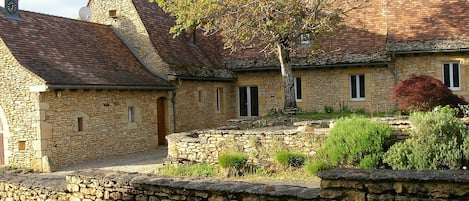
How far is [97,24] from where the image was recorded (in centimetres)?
2169

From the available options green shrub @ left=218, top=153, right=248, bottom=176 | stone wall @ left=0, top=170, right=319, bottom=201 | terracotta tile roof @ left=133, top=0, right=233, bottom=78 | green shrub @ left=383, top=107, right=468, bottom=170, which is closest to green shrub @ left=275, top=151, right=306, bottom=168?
green shrub @ left=218, top=153, right=248, bottom=176

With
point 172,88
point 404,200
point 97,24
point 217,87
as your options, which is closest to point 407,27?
point 217,87

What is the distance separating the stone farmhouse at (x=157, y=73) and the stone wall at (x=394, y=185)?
465 inches

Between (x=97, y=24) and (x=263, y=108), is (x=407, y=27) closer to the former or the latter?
(x=263, y=108)

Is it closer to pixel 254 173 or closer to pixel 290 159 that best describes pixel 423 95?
pixel 290 159

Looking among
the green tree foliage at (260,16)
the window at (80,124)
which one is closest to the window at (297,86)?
the green tree foliage at (260,16)

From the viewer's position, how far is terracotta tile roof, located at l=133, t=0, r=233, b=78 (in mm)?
21406

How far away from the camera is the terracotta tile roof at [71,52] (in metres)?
16.4

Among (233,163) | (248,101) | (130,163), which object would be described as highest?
(248,101)

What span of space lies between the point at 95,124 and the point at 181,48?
683 cm

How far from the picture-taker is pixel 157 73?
21.0m

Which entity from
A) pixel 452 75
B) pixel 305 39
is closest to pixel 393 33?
pixel 452 75

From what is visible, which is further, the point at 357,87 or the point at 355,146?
the point at 357,87

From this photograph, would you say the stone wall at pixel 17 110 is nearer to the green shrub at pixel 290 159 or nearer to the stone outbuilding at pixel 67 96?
the stone outbuilding at pixel 67 96
